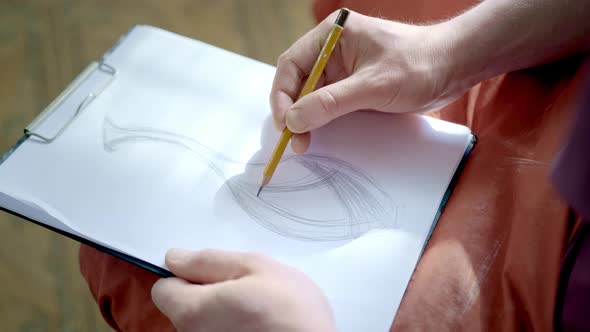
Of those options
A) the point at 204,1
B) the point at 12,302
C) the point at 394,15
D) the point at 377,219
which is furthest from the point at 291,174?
the point at 204,1

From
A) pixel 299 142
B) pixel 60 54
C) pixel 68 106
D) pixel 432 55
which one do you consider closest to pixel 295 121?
pixel 299 142

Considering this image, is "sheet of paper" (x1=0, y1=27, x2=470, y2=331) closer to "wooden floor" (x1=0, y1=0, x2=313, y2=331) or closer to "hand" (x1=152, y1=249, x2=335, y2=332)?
"hand" (x1=152, y1=249, x2=335, y2=332)

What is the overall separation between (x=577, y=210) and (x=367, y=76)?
28 centimetres

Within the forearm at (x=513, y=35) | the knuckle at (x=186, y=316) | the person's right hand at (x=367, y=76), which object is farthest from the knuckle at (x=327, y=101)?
the knuckle at (x=186, y=316)

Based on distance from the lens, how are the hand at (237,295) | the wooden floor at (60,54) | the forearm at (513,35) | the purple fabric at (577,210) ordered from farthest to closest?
the wooden floor at (60,54)
the forearm at (513,35)
the hand at (237,295)
the purple fabric at (577,210)

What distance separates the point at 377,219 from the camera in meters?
0.58

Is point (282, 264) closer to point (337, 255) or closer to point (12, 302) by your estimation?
point (337, 255)

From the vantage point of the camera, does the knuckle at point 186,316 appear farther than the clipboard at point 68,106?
No

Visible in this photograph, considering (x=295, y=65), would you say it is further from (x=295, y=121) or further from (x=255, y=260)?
(x=255, y=260)

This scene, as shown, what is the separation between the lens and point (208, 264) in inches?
20.5

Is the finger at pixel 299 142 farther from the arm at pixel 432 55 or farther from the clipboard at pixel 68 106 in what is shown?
the clipboard at pixel 68 106

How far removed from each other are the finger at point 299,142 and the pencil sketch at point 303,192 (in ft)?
0.04

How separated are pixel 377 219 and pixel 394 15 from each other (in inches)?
10.7

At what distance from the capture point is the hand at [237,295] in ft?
1.57
